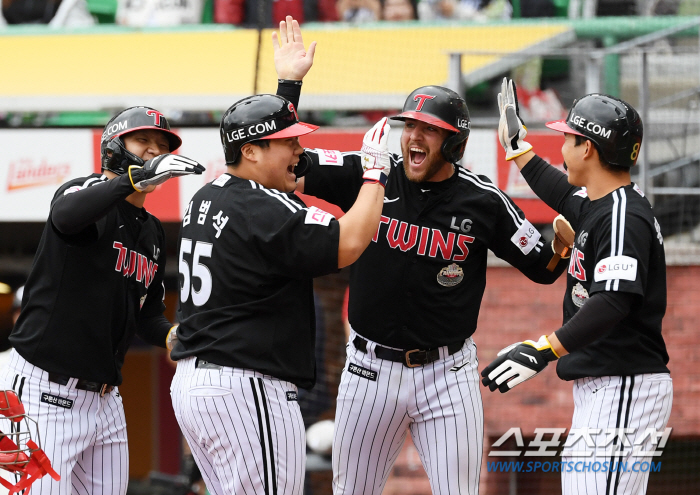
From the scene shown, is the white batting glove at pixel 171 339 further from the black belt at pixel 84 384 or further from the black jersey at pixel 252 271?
the black jersey at pixel 252 271

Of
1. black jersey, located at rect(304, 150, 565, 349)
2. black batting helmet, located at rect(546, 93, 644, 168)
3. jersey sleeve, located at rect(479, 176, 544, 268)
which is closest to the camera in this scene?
black batting helmet, located at rect(546, 93, 644, 168)

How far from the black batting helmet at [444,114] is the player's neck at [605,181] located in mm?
609

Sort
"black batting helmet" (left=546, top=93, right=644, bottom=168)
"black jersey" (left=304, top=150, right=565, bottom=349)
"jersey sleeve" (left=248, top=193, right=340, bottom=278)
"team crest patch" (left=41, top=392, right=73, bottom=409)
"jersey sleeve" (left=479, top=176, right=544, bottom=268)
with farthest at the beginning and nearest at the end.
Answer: "jersey sleeve" (left=479, top=176, right=544, bottom=268), "black jersey" (left=304, top=150, right=565, bottom=349), "team crest patch" (left=41, top=392, right=73, bottom=409), "black batting helmet" (left=546, top=93, right=644, bottom=168), "jersey sleeve" (left=248, top=193, right=340, bottom=278)

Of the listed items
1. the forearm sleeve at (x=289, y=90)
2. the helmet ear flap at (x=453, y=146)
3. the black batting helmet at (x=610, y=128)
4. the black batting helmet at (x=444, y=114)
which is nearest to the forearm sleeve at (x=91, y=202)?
the forearm sleeve at (x=289, y=90)

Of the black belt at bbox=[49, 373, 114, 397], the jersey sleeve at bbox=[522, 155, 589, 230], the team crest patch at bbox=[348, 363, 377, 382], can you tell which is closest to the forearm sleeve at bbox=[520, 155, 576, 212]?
the jersey sleeve at bbox=[522, 155, 589, 230]

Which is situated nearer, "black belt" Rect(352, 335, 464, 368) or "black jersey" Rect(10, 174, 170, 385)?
"black jersey" Rect(10, 174, 170, 385)

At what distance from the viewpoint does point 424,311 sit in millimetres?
4094

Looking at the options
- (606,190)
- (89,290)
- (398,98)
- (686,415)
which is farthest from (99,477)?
(398,98)

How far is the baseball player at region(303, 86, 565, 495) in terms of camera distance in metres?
4.07

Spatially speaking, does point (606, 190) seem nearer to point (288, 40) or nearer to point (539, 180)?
point (539, 180)

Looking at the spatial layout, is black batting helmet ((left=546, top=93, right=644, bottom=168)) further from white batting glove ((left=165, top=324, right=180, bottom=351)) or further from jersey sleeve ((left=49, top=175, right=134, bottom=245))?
white batting glove ((left=165, top=324, right=180, bottom=351))

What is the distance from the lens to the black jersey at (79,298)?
389 centimetres

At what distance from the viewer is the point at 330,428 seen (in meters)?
6.45

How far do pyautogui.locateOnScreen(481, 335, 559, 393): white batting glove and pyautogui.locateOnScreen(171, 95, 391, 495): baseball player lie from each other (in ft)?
2.32
